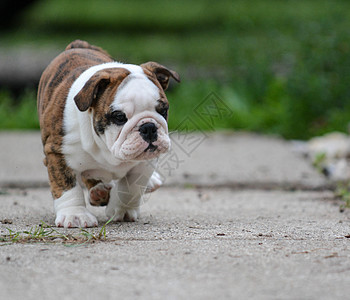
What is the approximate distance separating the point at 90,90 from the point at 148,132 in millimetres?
396

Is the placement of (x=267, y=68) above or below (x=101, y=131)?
below

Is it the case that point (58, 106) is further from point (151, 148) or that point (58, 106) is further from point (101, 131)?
point (151, 148)

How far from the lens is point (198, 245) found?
10.4 ft

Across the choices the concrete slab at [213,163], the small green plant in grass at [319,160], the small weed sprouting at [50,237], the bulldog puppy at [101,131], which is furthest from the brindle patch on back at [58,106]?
the small green plant in grass at [319,160]

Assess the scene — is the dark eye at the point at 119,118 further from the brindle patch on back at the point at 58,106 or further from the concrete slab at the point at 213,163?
the concrete slab at the point at 213,163

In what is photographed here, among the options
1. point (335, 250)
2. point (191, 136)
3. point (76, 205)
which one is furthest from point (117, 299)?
point (191, 136)

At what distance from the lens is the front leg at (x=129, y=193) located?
4.04 m

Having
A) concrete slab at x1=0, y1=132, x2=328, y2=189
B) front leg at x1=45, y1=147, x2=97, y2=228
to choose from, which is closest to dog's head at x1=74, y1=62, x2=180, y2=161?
Answer: front leg at x1=45, y1=147, x2=97, y2=228

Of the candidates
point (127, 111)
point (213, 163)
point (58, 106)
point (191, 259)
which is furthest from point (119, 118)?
point (213, 163)

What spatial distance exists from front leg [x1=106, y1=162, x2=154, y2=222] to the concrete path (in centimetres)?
13

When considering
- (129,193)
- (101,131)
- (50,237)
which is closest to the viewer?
(50,237)

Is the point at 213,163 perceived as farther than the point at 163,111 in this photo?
Yes

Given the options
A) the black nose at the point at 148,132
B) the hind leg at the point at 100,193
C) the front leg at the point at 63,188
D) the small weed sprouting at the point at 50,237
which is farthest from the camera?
the hind leg at the point at 100,193

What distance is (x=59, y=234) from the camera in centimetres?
342
